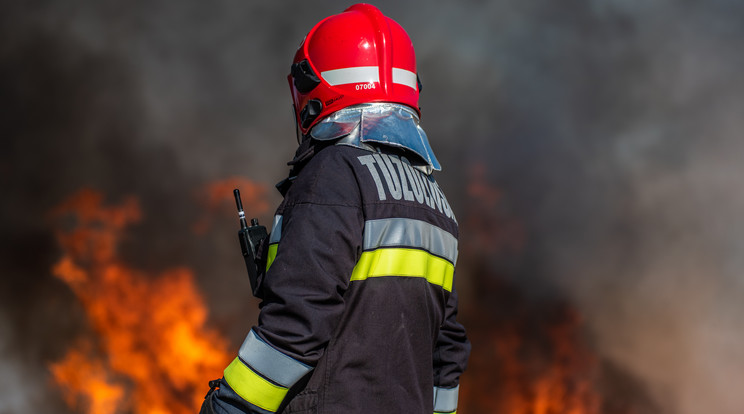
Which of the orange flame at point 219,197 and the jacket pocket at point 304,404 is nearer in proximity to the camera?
the jacket pocket at point 304,404

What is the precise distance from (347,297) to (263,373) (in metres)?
0.29

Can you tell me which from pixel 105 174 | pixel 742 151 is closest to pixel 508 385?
pixel 742 151

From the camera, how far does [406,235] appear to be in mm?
1695

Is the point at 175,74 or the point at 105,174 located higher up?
the point at 175,74

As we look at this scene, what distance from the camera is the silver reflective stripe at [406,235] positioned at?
1.62 metres

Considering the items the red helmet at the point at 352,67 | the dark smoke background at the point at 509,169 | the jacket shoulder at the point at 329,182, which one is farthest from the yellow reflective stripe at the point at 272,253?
the dark smoke background at the point at 509,169

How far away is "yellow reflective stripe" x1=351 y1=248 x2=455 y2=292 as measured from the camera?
5.32 ft

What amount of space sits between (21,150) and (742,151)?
32.5 ft

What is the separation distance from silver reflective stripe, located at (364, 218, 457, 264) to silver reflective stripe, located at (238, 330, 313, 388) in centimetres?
36

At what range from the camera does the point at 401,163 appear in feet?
6.05

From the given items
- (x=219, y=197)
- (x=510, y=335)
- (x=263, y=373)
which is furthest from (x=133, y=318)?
(x=263, y=373)

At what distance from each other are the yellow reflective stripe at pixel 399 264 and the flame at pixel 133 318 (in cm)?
774

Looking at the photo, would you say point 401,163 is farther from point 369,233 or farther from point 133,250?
point 133,250

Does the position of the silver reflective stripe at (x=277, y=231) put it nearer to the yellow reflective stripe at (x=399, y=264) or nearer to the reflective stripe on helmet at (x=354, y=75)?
the yellow reflective stripe at (x=399, y=264)
